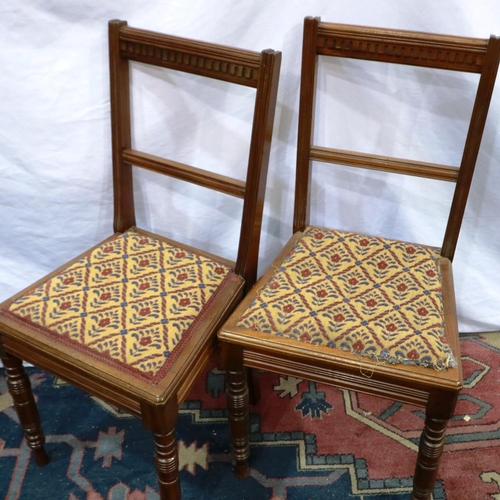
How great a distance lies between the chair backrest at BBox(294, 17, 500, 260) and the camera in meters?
1.15

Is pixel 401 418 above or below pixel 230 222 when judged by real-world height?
below

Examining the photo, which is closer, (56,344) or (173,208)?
(56,344)

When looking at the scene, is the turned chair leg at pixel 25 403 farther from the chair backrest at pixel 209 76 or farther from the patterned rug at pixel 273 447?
the chair backrest at pixel 209 76

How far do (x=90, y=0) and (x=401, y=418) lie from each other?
1298 mm

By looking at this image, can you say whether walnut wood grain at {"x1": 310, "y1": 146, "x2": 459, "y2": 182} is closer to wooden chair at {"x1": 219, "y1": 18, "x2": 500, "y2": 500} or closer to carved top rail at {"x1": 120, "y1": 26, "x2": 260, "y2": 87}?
wooden chair at {"x1": 219, "y1": 18, "x2": 500, "y2": 500}

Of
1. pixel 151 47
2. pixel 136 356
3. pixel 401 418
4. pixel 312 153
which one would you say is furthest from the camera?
pixel 401 418

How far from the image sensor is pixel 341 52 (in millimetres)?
1225

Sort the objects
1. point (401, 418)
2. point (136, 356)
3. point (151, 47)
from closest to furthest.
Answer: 1. point (136, 356)
2. point (151, 47)
3. point (401, 418)

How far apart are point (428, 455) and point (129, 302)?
67 cm

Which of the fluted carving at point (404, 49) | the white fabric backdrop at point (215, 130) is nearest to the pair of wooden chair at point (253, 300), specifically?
the fluted carving at point (404, 49)

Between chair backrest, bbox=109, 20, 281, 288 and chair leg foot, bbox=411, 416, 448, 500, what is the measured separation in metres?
0.49

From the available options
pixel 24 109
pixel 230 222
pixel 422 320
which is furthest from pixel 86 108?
pixel 422 320

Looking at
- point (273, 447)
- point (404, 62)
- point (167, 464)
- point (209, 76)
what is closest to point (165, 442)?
point (167, 464)

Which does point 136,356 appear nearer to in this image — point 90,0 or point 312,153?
point 312,153
